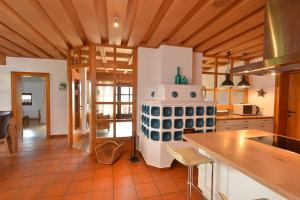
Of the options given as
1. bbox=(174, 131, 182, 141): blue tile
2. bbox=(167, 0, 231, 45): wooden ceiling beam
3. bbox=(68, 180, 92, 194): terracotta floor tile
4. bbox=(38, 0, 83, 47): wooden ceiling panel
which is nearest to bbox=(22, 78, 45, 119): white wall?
bbox=(38, 0, 83, 47): wooden ceiling panel

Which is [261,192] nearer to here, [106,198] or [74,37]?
[106,198]

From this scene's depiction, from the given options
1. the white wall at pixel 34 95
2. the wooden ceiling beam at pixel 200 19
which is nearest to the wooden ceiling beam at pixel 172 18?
the wooden ceiling beam at pixel 200 19

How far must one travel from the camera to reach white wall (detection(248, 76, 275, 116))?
164 inches

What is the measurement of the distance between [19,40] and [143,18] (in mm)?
2766

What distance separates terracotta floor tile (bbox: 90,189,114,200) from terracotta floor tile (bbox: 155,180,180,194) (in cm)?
68

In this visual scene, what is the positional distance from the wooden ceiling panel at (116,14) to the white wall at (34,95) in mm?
7067

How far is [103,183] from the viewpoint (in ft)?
8.18

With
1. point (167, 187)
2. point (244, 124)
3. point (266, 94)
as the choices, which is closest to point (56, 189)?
point (167, 187)

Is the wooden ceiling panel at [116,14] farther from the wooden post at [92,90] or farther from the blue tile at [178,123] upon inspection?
the blue tile at [178,123]

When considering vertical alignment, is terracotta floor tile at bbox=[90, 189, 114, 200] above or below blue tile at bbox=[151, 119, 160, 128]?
below

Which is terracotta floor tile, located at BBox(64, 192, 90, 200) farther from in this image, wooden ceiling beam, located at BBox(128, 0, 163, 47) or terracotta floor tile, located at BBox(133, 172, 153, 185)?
wooden ceiling beam, located at BBox(128, 0, 163, 47)

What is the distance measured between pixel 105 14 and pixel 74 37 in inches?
45.0

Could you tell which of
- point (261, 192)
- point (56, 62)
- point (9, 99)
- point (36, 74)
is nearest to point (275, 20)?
point (261, 192)

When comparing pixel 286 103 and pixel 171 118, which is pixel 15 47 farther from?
pixel 286 103
